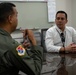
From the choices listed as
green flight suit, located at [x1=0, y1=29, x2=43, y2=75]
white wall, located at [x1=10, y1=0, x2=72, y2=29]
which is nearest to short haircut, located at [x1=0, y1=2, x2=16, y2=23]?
green flight suit, located at [x1=0, y1=29, x2=43, y2=75]

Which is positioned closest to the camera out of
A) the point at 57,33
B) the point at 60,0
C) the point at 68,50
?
the point at 68,50

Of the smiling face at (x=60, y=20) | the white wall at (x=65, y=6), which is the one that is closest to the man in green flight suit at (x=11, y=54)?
the smiling face at (x=60, y=20)

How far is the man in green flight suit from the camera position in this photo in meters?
1.02

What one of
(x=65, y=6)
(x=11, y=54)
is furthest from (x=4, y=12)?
(x=65, y=6)

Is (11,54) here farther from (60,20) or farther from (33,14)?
(33,14)

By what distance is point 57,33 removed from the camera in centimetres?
278

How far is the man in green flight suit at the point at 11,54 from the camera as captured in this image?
1.02 metres

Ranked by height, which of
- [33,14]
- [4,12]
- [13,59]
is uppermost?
[4,12]

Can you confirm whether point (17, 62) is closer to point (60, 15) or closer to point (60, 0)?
point (60, 15)

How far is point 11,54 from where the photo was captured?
101 centimetres

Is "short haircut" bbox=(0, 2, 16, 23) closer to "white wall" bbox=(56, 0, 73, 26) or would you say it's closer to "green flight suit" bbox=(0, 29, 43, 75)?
"green flight suit" bbox=(0, 29, 43, 75)

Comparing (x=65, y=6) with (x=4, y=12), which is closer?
(x=4, y=12)

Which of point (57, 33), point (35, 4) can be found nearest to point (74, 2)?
point (35, 4)

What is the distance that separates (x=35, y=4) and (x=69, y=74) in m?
2.76
